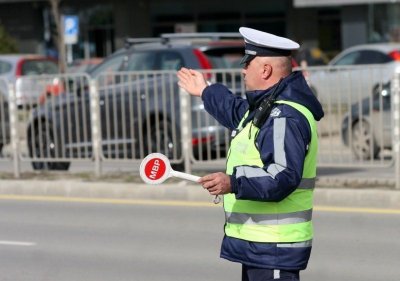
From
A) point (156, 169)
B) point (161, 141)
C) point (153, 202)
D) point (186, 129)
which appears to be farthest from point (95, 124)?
point (156, 169)

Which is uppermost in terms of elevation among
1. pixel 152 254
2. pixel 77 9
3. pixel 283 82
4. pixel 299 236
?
pixel 77 9

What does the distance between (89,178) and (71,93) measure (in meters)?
1.23

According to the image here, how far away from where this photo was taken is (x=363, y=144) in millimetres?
11266

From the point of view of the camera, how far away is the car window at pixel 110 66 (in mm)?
13922

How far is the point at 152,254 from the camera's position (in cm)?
823

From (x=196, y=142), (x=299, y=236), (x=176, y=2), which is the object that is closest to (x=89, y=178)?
(x=196, y=142)

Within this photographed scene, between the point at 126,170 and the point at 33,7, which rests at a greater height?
the point at 33,7

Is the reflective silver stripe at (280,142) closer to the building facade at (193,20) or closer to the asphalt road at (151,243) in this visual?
the asphalt road at (151,243)

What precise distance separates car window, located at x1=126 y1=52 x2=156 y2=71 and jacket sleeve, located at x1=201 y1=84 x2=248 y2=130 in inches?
360

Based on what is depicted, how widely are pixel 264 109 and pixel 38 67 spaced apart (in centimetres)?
2386

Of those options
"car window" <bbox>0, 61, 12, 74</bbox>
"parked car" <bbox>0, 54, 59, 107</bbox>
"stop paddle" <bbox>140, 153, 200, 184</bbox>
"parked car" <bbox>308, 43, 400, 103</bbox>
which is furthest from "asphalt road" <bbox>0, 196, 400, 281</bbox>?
"car window" <bbox>0, 61, 12, 74</bbox>

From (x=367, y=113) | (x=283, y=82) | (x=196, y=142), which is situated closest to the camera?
(x=283, y=82)

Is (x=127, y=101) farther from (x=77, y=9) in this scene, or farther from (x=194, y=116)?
(x=77, y=9)

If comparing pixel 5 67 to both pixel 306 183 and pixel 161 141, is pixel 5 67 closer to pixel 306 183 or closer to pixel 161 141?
pixel 161 141
